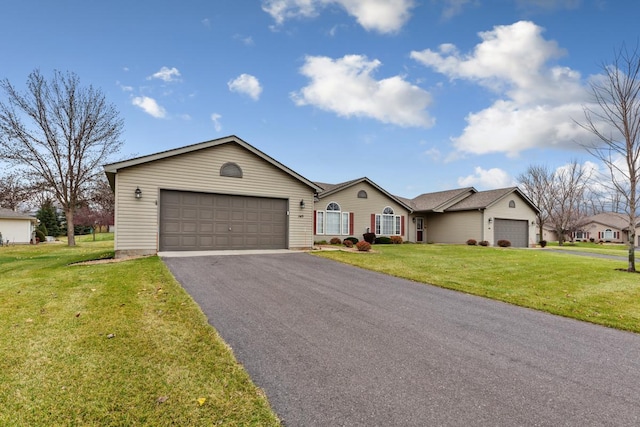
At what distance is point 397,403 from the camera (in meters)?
2.93

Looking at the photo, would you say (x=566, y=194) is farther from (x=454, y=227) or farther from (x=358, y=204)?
(x=358, y=204)

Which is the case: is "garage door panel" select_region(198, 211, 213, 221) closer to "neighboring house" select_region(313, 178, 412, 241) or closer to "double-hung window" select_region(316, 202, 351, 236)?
"neighboring house" select_region(313, 178, 412, 241)

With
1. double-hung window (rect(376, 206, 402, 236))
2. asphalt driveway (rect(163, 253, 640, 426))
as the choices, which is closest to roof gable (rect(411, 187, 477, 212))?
double-hung window (rect(376, 206, 402, 236))

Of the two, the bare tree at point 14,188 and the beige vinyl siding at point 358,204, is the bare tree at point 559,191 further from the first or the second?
the bare tree at point 14,188

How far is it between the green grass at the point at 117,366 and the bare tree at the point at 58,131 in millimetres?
22156

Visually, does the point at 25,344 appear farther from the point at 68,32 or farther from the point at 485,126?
the point at 485,126

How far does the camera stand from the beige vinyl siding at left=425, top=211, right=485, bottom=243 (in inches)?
961

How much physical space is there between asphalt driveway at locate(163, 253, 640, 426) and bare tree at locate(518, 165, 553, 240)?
4127cm

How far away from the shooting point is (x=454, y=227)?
26.1 meters

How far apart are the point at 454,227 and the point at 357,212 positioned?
A: 920 cm

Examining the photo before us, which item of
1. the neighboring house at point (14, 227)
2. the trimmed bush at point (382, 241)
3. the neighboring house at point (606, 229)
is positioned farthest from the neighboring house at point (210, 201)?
the neighboring house at point (606, 229)

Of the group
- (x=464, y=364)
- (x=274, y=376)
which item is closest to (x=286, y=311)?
(x=274, y=376)

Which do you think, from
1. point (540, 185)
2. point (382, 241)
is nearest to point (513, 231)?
point (382, 241)

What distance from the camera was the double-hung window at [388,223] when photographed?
23.3 meters
